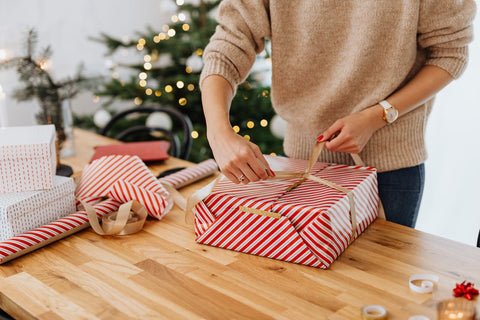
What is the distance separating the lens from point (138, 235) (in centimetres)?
107

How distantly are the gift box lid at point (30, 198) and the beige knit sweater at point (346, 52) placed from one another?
0.41 metres

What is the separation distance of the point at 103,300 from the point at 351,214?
19.2 inches

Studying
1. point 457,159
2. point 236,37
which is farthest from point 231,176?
point 457,159

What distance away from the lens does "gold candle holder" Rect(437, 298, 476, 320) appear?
73 cm

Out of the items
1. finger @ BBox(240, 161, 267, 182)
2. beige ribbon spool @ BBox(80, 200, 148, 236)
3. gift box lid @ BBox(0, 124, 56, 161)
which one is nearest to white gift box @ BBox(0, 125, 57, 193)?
gift box lid @ BBox(0, 124, 56, 161)

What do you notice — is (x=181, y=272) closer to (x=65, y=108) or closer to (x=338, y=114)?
(x=338, y=114)

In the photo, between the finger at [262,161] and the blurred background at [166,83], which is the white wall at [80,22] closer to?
the blurred background at [166,83]

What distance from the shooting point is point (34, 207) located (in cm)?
103

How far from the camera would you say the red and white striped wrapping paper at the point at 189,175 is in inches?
51.9

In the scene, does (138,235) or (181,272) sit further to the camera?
(138,235)

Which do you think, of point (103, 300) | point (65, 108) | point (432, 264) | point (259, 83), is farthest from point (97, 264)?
point (259, 83)

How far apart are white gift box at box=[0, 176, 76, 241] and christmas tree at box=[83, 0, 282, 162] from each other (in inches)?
73.2

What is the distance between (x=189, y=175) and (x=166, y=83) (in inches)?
68.0

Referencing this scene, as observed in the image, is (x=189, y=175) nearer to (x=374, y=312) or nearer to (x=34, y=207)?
(x=34, y=207)
